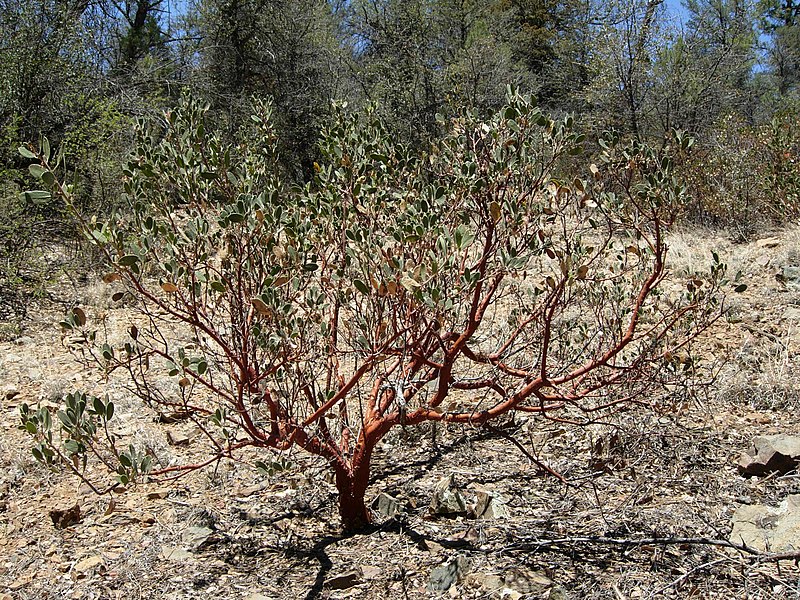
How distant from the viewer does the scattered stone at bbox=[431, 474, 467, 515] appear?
10.0ft

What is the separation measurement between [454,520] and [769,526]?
1.26 m

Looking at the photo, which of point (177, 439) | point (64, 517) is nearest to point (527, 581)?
point (64, 517)

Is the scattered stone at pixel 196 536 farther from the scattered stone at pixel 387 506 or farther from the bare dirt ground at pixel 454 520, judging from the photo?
the scattered stone at pixel 387 506

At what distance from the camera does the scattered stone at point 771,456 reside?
299cm

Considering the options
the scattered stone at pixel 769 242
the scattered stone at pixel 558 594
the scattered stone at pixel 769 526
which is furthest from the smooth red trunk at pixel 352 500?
the scattered stone at pixel 769 242

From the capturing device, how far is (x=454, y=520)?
303 centimetres

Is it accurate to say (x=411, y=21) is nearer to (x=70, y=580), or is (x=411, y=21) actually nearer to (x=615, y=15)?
(x=615, y=15)

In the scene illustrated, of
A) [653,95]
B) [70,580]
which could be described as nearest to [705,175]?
[653,95]

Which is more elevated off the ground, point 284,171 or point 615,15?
point 615,15

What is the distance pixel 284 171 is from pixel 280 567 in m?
9.18

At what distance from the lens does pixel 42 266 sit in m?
6.38

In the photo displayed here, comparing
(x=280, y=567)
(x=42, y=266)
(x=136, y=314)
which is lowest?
(x=280, y=567)

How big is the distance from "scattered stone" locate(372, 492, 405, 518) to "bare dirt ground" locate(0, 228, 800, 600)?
35 millimetres

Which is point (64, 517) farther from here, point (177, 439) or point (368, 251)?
point (368, 251)
